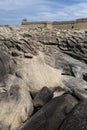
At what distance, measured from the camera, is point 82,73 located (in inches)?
741

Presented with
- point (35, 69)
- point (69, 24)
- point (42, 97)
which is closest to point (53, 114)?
point (42, 97)

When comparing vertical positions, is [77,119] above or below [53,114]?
above

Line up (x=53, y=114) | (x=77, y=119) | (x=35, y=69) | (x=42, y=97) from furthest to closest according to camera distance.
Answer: (x=35, y=69) → (x=42, y=97) → (x=53, y=114) → (x=77, y=119)

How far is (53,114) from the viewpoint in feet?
39.3

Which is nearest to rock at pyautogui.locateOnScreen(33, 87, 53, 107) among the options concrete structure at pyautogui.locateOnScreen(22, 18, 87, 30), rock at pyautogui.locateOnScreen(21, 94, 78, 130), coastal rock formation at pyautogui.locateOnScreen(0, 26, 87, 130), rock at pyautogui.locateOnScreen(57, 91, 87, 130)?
coastal rock formation at pyautogui.locateOnScreen(0, 26, 87, 130)

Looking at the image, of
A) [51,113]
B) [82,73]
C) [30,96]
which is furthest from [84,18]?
[51,113]

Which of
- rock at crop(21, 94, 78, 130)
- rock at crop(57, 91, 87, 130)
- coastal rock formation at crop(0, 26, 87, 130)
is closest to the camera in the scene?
rock at crop(57, 91, 87, 130)

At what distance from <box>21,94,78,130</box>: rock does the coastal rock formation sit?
→ 229 millimetres

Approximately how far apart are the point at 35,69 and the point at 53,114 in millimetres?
4986

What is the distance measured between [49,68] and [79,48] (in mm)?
4189

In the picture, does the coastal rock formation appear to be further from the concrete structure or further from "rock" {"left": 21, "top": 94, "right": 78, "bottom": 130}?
the concrete structure

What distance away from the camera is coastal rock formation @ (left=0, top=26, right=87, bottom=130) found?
13.7 m

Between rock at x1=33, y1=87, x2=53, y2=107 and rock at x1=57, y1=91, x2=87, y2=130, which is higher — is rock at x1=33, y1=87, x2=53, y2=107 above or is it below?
below

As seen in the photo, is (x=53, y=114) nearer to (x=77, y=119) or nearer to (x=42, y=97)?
(x=77, y=119)
